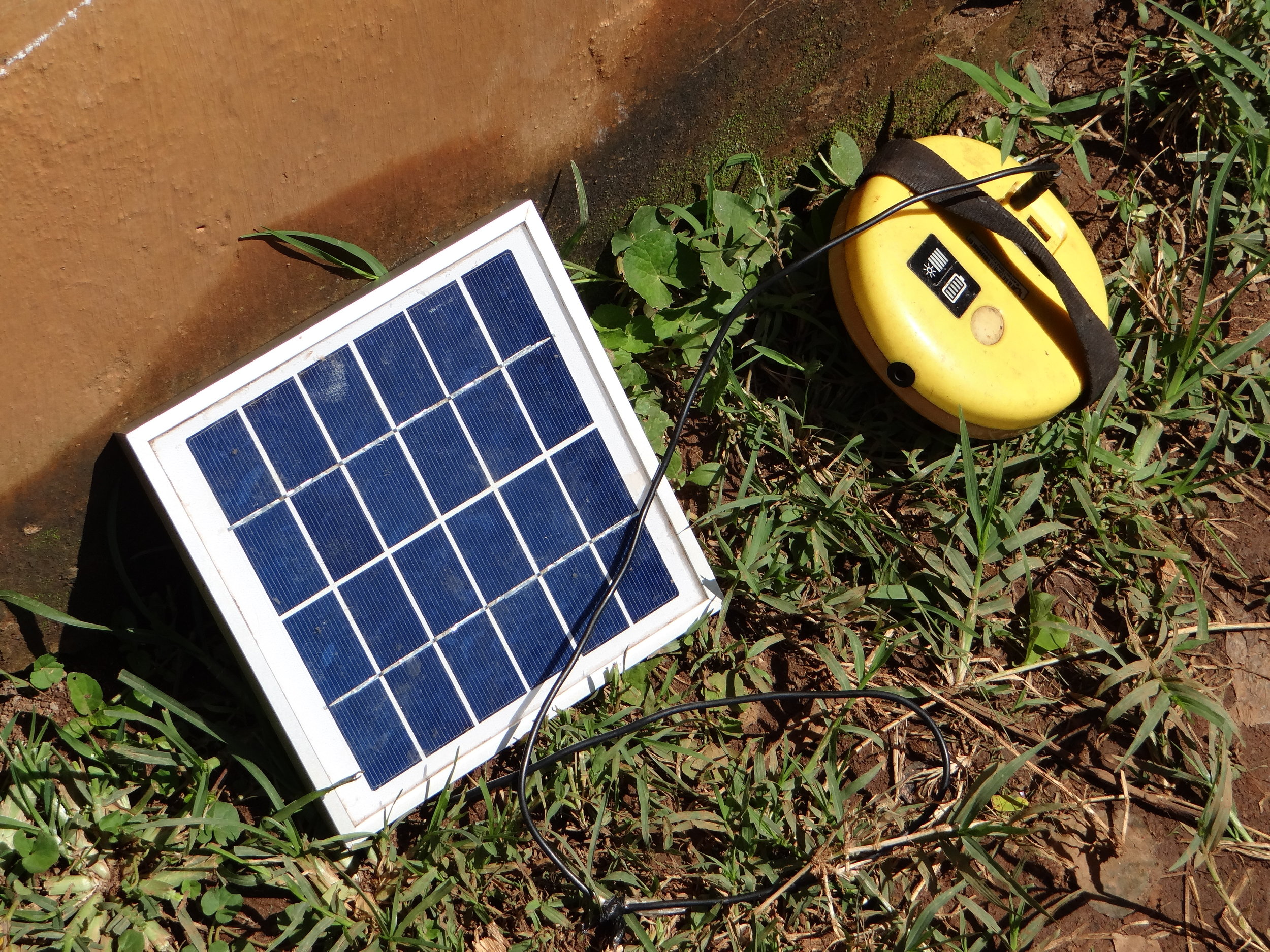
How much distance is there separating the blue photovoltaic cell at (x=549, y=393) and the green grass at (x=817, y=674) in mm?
376

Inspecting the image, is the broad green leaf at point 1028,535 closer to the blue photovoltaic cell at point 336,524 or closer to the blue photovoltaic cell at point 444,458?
the blue photovoltaic cell at point 444,458

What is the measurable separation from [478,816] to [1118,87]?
268cm

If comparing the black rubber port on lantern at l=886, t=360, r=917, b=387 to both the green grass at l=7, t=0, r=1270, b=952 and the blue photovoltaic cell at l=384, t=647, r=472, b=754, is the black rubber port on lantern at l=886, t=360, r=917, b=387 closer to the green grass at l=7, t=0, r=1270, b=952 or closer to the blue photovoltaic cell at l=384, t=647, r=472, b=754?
the green grass at l=7, t=0, r=1270, b=952

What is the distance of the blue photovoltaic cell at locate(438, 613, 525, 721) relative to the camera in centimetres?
199

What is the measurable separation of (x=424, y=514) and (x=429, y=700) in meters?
0.40

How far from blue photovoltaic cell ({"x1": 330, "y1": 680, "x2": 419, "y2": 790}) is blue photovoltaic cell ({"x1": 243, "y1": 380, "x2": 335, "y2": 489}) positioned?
47 centimetres

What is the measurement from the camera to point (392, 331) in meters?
1.89

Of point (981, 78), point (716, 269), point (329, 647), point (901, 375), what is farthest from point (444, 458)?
point (981, 78)

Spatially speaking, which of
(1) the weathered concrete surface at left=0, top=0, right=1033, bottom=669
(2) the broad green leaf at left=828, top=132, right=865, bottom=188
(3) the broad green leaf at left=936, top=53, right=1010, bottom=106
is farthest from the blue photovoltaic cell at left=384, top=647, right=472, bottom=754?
(3) the broad green leaf at left=936, top=53, right=1010, bottom=106

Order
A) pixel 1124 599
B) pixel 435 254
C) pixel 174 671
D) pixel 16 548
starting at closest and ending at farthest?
pixel 435 254, pixel 16 548, pixel 174 671, pixel 1124 599

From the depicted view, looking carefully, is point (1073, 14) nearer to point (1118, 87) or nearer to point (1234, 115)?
point (1118, 87)


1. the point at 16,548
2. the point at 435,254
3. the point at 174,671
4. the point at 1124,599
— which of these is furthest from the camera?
the point at 1124,599

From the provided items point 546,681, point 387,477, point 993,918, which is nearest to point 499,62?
point 387,477

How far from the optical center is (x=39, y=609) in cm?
203
